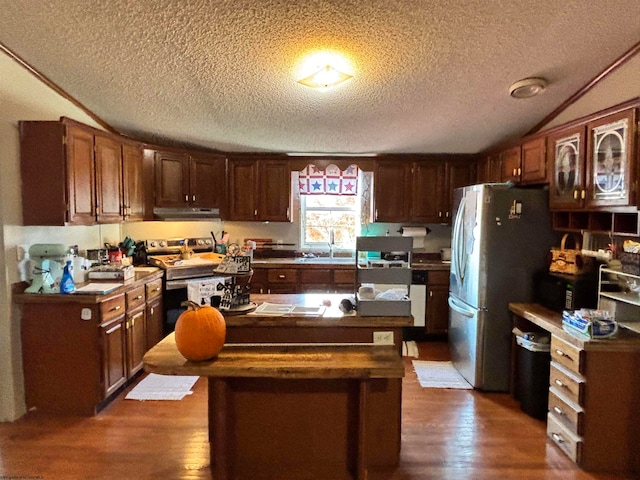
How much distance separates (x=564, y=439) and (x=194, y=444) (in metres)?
2.33

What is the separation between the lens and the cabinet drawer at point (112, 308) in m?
2.82

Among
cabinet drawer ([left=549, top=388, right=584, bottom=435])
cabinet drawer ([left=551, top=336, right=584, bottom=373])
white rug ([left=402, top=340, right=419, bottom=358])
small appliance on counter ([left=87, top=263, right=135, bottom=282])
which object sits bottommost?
white rug ([left=402, top=340, right=419, bottom=358])

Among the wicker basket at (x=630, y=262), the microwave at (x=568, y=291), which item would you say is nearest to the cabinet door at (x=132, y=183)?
the microwave at (x=568, y=291)

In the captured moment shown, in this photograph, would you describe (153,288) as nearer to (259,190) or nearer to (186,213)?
(186,213)

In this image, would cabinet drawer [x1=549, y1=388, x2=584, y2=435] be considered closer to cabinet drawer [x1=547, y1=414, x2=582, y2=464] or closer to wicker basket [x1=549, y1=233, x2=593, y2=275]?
cabinet drawer [x1=547, y1=414, x2=582, y2=464]

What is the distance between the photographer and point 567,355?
93.8 inches

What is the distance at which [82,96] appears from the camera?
314cm

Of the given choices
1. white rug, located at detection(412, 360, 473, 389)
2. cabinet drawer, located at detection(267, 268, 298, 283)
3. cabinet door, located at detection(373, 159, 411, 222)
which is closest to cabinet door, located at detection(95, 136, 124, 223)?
cabinet drawer, located at detection(267, 268, 298, 283)

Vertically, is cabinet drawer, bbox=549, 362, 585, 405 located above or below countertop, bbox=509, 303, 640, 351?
below

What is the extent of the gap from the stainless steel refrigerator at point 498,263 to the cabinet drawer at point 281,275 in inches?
76.5

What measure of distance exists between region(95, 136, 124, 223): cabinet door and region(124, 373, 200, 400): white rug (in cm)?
143

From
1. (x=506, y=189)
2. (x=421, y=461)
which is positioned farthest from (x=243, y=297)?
(x=506, y=189)

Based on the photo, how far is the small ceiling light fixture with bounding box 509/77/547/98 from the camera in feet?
9.34

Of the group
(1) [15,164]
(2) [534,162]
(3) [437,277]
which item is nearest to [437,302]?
(3) [437,277]
